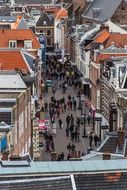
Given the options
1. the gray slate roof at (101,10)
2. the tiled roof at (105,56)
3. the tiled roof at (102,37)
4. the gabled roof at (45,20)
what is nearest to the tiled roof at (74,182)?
the tiled roof at (105,56)

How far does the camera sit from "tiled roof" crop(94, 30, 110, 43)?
77863 millimetres

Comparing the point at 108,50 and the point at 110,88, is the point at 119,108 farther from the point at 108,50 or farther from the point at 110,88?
the point at 108,50

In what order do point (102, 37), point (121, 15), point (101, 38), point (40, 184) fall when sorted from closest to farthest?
point (40, 184), point (101, 38), point (102, 37), point (121, 15)

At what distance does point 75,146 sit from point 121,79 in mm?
5027

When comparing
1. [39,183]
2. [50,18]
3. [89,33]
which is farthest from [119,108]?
[50,18]

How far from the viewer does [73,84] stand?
86625mm

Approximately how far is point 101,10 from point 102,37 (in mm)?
34938

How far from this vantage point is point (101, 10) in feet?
A: 373

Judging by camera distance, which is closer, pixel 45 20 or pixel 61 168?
pixel 61 168

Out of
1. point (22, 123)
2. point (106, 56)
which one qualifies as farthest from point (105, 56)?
point (22, 123)

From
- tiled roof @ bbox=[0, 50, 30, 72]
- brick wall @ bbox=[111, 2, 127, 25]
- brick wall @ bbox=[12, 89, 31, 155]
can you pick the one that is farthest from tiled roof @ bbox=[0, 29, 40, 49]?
brick wall @ bbox=[111, 2, 127, 25]

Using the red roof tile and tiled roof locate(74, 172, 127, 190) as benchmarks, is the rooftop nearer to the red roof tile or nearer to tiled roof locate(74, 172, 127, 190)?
tiled roof locate(74, 172, 127, 190)

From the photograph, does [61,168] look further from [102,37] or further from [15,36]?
[102,37]

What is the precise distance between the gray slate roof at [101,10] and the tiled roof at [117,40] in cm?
2853
